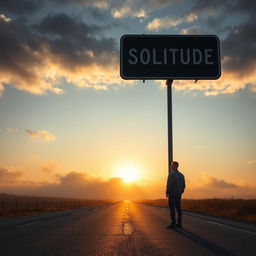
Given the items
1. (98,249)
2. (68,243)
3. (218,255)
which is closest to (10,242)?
(68,243)

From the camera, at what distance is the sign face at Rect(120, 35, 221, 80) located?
11742mm

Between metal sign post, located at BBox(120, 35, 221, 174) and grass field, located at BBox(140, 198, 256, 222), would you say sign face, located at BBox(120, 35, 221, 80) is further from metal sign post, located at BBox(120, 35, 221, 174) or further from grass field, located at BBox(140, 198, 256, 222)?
grass field, located at BBox(140, 198, 256, 222)

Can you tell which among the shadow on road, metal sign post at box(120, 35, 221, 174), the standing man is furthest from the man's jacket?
metal sign post at box(120, 35, 221, 174)

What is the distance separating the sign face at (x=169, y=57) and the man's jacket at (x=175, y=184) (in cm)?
287

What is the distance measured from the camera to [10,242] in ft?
28.4

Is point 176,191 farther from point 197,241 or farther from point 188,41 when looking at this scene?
point 188,41

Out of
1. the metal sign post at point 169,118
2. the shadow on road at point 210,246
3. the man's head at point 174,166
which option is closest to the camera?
the shadow on road at point 210,246

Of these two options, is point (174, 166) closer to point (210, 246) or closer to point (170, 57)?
point (170, 57)

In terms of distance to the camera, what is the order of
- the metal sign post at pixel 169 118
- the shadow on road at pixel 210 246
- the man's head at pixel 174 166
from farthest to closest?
1. the metal sign post at pixel 169 118
2. the man's head at pixel 174 166
3. the shadow on road at pixel 210 246

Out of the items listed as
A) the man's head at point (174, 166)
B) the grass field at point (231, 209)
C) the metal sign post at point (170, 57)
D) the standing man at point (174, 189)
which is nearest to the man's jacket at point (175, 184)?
the standing man at point (174, 189)

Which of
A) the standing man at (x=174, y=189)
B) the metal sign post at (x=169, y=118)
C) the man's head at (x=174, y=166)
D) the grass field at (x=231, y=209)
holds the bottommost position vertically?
the grass field at (x=231, y=209)

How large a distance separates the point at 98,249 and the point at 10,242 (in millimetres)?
2382

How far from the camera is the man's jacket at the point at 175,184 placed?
39.6 ft

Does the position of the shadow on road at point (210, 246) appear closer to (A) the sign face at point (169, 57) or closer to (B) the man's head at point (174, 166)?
(B) the man's head at point (174, 166)
